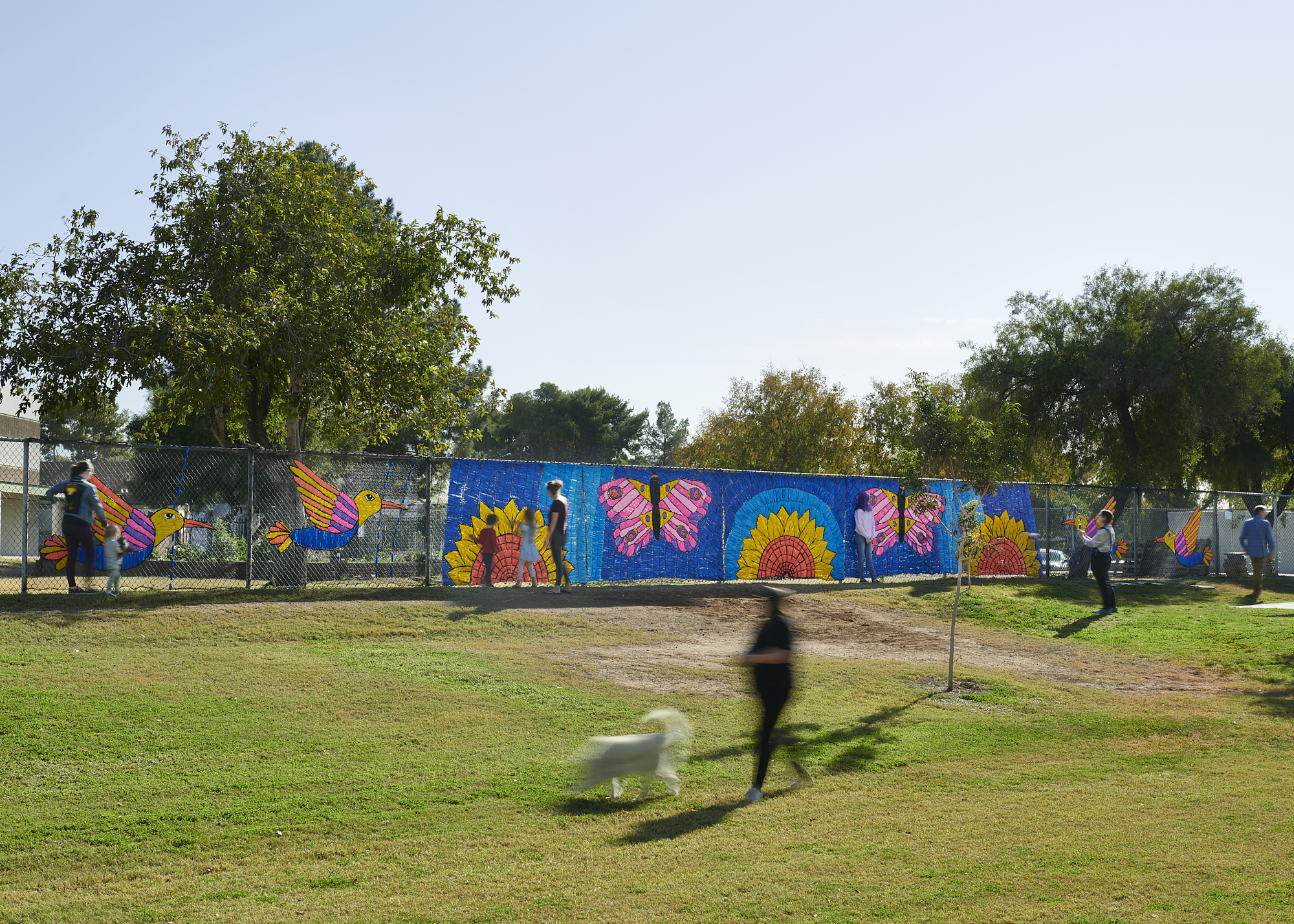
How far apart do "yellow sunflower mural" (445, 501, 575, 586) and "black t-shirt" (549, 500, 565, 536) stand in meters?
0.81

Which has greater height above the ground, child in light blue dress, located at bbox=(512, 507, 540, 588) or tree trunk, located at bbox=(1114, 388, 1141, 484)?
tree trunk, located at bbox=(1114, 388, 1141, 484)

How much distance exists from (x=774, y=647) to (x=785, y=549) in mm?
11725

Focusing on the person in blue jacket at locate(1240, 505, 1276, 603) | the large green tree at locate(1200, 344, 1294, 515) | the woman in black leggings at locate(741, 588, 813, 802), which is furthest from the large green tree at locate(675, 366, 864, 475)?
the woman in black leggings at locate(741, 588, 813, 802)

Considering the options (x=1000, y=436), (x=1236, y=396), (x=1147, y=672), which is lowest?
(x=1147, y=672)

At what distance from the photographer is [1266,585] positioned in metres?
24.6

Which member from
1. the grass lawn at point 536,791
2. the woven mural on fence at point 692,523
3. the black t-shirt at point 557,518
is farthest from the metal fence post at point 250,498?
the black t-shirt at point 557,518

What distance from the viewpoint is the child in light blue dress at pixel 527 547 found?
50.1ft

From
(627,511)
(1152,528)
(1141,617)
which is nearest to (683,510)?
(627,511)

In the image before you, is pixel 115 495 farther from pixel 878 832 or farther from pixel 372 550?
pixel 878 832

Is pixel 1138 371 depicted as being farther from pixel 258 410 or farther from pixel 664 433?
pixel 664 433

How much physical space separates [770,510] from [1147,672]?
728 centimetres

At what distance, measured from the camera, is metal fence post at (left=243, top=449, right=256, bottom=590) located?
13.1 m

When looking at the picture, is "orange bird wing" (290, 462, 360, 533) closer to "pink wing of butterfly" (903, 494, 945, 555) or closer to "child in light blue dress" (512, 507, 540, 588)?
"child in light blue dress" (512, 507, 540, 588)

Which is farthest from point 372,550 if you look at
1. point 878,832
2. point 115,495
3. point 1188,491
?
point 1188,491
